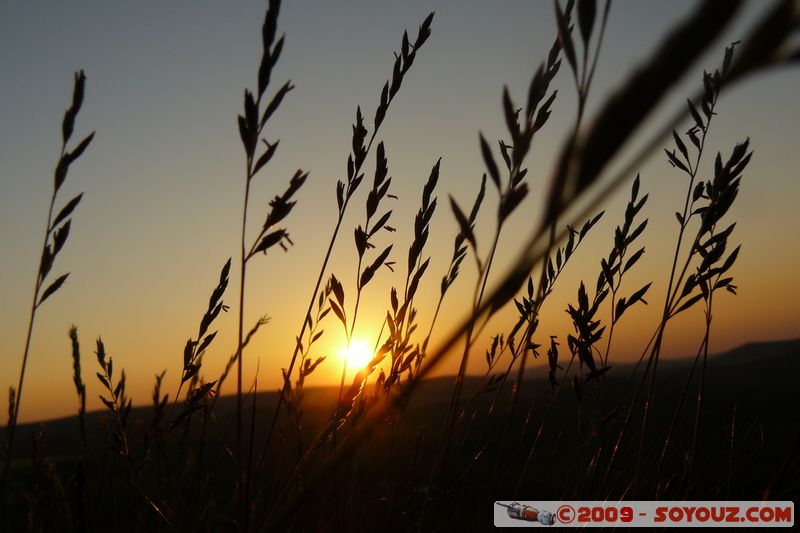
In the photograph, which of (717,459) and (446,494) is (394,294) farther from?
(717,459)

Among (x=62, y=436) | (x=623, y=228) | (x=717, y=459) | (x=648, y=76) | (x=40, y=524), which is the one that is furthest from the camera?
(x=62, y=436)

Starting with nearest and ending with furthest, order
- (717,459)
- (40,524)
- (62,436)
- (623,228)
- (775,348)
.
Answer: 1. (40,524)
2. (623,228)
3. (717,459)
4. (62,436)
5. (775,348)

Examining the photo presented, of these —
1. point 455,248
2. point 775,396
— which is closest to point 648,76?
point 455,248

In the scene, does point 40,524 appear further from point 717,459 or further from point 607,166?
point 717,459

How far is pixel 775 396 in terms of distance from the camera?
14242mm

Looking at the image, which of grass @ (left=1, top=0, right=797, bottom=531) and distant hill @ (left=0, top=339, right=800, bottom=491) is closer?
grass @ (left=1, top=0, right=797, bottom=531)

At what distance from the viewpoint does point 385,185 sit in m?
1.73

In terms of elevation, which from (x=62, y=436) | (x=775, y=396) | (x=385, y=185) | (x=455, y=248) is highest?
(x=385, y=185)

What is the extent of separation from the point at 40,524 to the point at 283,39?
1791 mm

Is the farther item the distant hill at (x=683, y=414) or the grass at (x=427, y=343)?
the distant hill at (x=683, y=414)

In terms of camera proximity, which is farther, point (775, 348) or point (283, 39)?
point (775, 348)

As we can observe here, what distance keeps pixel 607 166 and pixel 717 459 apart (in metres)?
2.55

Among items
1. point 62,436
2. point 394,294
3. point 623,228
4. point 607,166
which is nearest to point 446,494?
point 394,294

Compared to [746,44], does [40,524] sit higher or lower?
lower
